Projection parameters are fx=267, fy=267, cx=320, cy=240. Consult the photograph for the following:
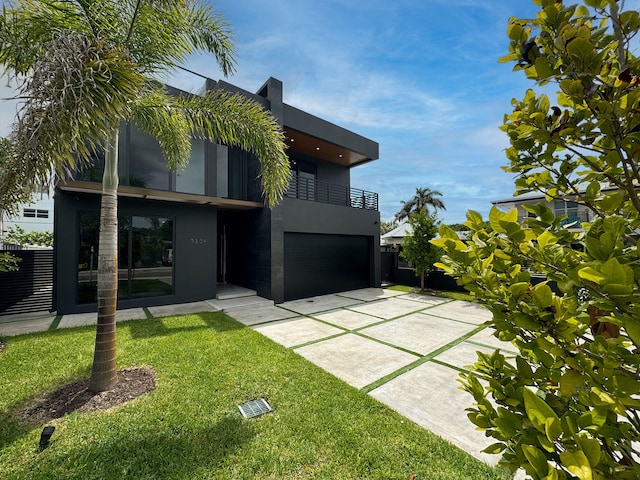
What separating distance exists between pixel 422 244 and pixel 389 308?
4341 mm

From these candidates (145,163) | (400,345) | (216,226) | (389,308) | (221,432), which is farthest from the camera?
(216,226)

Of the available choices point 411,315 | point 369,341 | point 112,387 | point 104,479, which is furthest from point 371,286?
point 104,479

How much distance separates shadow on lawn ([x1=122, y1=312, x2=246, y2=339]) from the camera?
5824mm

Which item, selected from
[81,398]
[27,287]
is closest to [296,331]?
[81,398]

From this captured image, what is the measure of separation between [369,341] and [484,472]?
3199mm

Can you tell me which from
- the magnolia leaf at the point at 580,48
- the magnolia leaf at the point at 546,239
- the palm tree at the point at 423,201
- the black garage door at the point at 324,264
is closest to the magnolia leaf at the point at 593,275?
the magnolia leaf at the point at 546,239

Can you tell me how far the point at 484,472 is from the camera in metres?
2.32

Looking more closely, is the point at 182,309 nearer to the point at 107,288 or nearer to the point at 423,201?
the point at 107,288

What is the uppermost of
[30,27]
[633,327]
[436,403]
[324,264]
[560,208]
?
[30,27]

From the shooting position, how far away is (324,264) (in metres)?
11.0

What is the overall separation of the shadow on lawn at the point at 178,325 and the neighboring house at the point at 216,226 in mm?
1944

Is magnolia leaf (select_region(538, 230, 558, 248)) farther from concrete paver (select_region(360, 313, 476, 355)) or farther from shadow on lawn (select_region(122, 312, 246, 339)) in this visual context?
shadow on lawn (select_region(122, 312, 246, 339))

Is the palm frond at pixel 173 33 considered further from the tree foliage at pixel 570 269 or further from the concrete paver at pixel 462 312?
the concrete paver at pixel 462 312

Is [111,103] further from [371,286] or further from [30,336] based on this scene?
[371,286]
